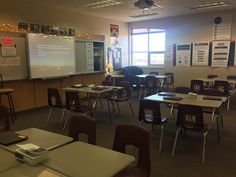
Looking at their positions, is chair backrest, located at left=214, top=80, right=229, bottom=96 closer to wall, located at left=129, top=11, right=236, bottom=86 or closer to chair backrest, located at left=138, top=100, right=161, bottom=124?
wall, located at left=129, top=11, right=236, bottom=86

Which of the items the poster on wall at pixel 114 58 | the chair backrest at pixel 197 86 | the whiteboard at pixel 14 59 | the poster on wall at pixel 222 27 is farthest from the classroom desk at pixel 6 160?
the poster on wall at pixel 222 27

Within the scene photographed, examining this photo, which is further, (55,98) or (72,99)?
(55,98)

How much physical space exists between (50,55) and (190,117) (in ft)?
15.8

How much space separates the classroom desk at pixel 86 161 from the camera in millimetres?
1498

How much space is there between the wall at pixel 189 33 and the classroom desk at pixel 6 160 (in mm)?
7992

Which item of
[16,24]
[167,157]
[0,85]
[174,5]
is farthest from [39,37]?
[167,157]

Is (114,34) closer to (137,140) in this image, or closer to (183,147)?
(183,147)

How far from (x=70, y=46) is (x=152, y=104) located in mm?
4600

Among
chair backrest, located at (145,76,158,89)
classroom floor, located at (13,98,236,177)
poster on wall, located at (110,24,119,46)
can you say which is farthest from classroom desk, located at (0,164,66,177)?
poster on wall, located at (110,24,119,46)

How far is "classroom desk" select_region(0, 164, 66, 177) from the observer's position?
146cm

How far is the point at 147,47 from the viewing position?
10.1 m

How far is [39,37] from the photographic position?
6.39 meters

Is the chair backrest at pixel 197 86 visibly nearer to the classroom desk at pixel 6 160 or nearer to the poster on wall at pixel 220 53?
the poster on wall at pixel 220 53

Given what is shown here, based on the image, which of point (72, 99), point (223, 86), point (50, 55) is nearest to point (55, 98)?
point (72, 99)
